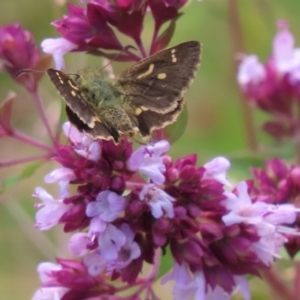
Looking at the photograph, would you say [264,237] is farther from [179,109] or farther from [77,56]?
[77,56]

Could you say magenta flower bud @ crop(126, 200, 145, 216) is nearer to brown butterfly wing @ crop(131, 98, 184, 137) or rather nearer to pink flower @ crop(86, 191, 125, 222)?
pink flower @ crop(86, 191, 125, 222)

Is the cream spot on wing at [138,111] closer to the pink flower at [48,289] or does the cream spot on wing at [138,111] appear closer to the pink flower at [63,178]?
the pink flower at [63,178]

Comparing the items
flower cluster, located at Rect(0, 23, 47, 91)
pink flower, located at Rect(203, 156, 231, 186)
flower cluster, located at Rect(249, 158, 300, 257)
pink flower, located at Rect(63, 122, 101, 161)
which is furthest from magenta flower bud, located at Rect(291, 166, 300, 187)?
flower cluster, located at Rect(0, 23, 47, 91)

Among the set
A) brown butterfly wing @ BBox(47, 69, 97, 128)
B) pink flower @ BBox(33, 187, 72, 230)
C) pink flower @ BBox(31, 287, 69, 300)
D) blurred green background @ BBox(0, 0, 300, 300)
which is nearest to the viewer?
brown butterfly wing @ BBox(47, 69, 97, 128)

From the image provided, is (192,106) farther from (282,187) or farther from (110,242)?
(110,242)

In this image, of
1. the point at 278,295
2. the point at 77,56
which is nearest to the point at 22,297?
the point at 77,56

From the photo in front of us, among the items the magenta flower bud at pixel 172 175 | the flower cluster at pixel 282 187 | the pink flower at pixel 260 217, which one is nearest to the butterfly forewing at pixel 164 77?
the magenta flower bud at pixel 172 175
